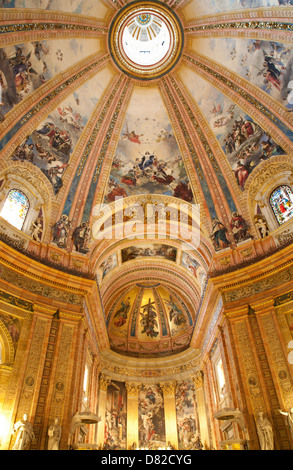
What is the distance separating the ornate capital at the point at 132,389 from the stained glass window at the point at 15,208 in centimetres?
1384

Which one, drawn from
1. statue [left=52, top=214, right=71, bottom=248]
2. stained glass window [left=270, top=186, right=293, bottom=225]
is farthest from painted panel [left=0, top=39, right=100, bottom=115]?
stained glass window [left=270, top=186, right=293, bottom=225]

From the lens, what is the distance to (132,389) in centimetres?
2361

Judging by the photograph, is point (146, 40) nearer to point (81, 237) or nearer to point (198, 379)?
point (81, 237)

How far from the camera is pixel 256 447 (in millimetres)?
12266

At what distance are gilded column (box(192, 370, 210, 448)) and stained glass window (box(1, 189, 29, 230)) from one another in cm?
1481

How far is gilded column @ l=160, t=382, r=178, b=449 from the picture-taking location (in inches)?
869

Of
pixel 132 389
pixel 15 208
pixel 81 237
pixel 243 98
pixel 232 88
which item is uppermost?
pixel 232 88

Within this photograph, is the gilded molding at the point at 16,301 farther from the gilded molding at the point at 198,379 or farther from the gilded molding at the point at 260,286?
the gilded molding at the point at 198,379

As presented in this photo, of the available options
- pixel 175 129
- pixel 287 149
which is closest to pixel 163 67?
pixel 175 129

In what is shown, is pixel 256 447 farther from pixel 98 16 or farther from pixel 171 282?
pixel 98 16

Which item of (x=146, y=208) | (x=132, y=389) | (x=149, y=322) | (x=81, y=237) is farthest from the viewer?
(x=149, y=322)

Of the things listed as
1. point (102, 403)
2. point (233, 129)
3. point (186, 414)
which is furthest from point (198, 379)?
point (233, 129)

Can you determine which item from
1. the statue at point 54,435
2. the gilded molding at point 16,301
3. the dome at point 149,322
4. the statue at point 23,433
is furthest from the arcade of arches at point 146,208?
the dome at point 149,322

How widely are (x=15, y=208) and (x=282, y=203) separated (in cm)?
1316
